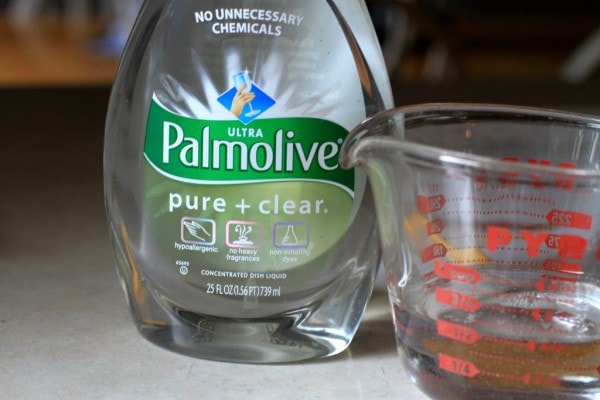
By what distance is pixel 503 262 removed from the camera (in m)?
0.58

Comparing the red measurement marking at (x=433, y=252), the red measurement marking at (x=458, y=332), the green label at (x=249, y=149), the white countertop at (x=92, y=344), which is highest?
the green label at (x=249, y=149)

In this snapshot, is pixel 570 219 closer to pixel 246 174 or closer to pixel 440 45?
pixel 246 174

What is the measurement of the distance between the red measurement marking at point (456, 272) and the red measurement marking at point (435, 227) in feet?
0.05

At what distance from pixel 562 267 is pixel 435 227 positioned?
0.08 metres

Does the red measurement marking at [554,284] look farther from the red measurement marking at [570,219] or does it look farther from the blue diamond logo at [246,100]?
the blue diamond logo at [246,100]

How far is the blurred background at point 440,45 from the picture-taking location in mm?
1590

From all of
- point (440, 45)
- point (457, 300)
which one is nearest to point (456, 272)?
point (457, 300)

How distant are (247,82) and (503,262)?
6.7 inches

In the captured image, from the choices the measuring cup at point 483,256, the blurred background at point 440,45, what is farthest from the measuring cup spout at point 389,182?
the blurred background at point 440,45

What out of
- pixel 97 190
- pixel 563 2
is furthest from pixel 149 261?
pixel 563 2

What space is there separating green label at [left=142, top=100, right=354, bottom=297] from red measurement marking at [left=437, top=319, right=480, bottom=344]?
97 millimetres

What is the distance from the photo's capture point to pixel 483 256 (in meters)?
0.58

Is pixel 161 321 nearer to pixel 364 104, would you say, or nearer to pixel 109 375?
pixel 109 375

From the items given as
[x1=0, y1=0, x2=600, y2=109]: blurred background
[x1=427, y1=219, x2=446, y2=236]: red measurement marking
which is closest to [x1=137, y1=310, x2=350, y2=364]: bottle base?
[x1=427, y1=219, x2=446, y2=236]: red measurement marking
